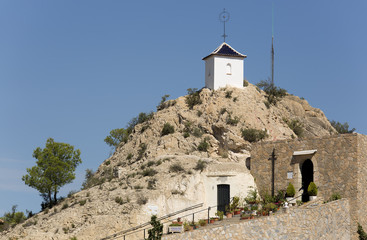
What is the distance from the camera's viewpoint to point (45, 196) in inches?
1769

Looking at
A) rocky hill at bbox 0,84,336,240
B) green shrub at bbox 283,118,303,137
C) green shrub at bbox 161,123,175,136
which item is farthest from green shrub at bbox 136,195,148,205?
green shrub at bbox 283,118,303,137

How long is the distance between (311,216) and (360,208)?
394cm

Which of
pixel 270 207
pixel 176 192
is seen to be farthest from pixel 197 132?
pixel 270 207

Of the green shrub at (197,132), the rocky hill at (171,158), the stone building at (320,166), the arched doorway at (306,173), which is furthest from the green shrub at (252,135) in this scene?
the arched doorway at (306,173)

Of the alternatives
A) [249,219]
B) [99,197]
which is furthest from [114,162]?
[249,219]

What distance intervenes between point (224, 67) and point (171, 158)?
37.9 feet

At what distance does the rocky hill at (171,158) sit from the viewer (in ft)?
119

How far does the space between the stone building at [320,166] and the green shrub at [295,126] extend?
1225cm

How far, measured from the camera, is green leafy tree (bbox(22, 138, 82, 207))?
43656 mm

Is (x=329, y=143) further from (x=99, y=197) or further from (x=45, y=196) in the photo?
(x=45, y=196)

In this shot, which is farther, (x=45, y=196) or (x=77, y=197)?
(x=45, y=196)

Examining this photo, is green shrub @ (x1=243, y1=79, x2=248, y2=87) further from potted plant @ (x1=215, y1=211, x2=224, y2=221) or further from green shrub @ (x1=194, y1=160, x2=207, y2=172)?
potted plant @ (x1=215, y1=211, x2=224, y2=221)

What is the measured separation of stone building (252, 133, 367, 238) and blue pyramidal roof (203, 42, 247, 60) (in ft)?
39.1

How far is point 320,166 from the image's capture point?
36.8m
